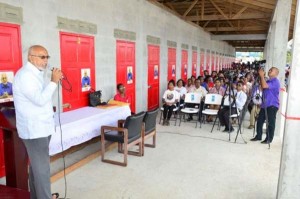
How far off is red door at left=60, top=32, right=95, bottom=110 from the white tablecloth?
0.25 m

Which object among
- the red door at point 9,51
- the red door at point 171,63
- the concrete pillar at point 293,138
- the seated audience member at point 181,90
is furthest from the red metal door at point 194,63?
the concrete pillar at point 293,138

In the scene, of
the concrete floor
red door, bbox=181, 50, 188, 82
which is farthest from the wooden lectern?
red door, bbox=181, 50, 188, 82

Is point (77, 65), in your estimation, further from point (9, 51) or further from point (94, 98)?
point (9, 51)

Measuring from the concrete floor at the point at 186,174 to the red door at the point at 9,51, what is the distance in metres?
1.26

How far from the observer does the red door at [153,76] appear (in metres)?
7.50

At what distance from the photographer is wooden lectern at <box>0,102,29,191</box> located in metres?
2.38

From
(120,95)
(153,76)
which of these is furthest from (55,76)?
(153,76)

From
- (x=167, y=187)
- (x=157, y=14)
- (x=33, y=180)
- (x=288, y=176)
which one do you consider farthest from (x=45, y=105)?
(x=157, y=14)

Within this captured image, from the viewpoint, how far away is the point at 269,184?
340cm

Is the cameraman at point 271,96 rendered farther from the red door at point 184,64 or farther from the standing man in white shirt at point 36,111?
the red door at point 184,64

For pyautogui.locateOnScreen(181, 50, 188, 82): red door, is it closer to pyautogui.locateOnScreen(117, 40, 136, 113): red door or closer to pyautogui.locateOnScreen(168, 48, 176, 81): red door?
pyautogui.locateOnScreen(168, 48, 176, 81): red door

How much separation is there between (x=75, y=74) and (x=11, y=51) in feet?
4.18

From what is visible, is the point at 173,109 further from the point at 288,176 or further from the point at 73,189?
the point at 288,176

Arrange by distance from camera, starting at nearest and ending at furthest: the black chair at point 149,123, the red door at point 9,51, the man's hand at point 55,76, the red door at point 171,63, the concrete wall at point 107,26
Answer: the man's hand at point 55,76
the red door at point 9,51
the concrete wall at point 107,26
the black chair at point 149,123
the red door at point 171,63
